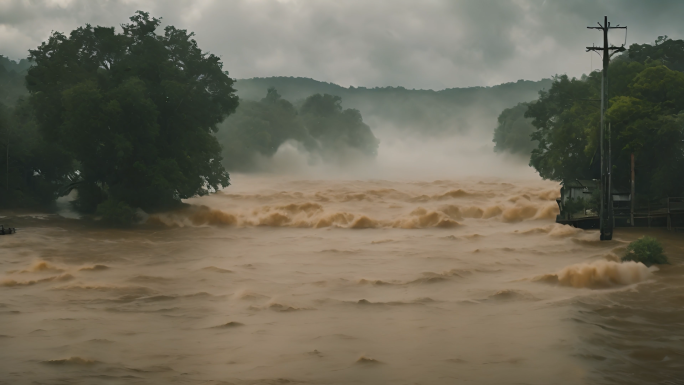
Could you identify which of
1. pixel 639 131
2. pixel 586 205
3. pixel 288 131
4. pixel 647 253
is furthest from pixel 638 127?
pixel 288 131

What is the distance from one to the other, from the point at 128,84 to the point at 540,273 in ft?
90.6

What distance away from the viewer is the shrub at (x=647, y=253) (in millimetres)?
26047

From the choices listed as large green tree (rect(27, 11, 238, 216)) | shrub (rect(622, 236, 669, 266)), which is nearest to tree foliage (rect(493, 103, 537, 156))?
large green tree (rect(27, 11, 238, 216))

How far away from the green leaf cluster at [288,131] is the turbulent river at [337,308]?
54725 millimetres

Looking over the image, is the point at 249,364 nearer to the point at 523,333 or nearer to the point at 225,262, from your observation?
the point at 523,333

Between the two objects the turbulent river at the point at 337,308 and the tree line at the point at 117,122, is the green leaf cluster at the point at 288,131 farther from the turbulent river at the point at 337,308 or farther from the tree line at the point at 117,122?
the turbulent river at the point at 337,308

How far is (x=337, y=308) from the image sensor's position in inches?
784

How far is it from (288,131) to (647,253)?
9531 cm

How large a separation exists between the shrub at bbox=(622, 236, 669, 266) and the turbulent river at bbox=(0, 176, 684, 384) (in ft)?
3.85

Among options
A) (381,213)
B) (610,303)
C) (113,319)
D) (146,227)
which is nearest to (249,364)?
(113,319)

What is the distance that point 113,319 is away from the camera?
18328 millimetres

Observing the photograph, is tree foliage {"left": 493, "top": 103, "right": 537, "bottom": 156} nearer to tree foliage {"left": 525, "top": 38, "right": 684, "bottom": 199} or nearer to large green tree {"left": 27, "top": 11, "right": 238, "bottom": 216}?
tree foliage {"left": 525, "top": 38, "right": 684, "bottom": 199}

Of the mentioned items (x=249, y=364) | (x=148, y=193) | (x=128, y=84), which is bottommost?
(x=249, y=364)

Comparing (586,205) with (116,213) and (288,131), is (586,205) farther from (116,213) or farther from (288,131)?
(288,131)
